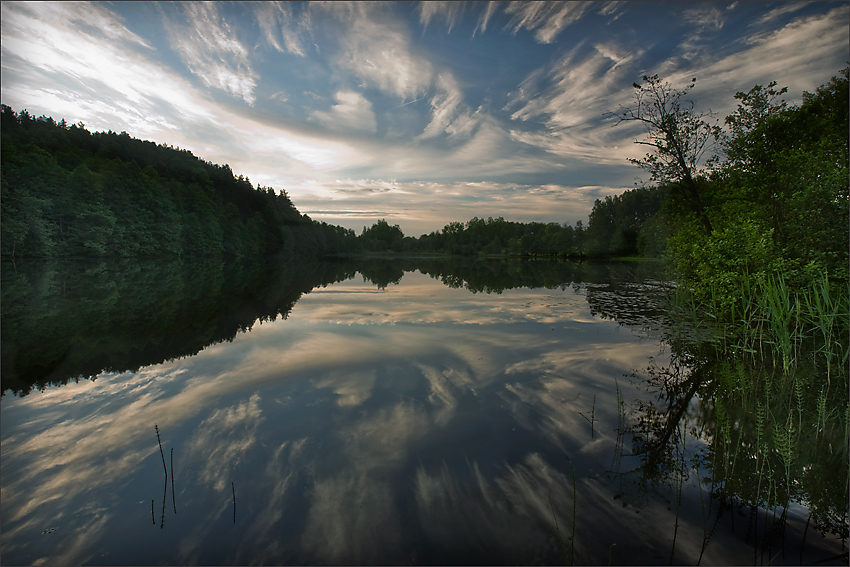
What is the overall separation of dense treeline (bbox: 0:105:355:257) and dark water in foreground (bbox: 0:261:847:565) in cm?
4820

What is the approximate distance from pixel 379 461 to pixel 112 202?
7206 cm

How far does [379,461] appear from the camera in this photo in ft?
17.3

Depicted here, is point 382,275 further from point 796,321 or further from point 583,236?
point 583,236

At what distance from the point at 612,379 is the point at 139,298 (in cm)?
2334

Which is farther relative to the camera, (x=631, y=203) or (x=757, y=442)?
(x=631, y=203)

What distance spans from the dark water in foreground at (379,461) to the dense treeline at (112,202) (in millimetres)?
48202

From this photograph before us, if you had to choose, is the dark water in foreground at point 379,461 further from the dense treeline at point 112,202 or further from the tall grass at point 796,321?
the dense treeline at point 112,202

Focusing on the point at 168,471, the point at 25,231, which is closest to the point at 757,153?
the point at 168,471

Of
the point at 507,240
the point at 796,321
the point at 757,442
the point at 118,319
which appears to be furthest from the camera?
the point at 507,240

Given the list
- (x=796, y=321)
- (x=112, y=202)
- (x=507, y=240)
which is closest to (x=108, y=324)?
(x=796, y=321)

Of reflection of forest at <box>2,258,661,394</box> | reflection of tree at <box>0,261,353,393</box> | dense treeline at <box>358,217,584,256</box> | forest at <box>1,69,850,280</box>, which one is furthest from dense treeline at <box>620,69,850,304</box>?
dense treeline at <box>358,217,584,256</box>

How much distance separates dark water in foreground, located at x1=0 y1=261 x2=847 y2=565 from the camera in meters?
3.77

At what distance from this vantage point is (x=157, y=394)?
789cm

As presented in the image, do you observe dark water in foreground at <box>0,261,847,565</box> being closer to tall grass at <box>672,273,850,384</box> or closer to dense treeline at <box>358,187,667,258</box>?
tall grass at <box>672,273,850,384</box>
